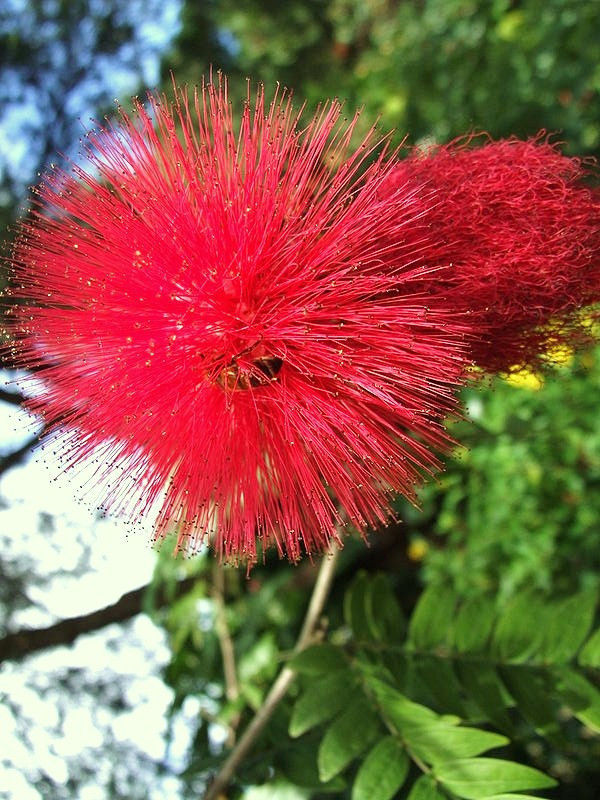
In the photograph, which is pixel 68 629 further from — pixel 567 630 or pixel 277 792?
pixel 567 630

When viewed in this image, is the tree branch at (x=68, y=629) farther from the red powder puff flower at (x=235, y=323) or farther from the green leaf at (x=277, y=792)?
the red powder puff flower at (x=235, y=323)

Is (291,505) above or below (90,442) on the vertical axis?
below

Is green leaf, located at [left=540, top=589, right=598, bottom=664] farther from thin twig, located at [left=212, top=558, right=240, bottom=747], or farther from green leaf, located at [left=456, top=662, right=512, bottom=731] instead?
thin twig, located at [left=212, top=558, right=240, bottom=747]

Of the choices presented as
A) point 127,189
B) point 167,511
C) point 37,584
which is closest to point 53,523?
point 37,584

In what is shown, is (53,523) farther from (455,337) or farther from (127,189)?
(455,337)

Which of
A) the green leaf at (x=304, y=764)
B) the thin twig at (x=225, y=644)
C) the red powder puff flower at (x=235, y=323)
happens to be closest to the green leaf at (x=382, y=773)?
the green leaf at (x=304, y=764)
